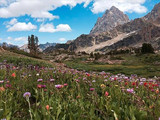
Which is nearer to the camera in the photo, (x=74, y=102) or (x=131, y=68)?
(x=74, y=102)

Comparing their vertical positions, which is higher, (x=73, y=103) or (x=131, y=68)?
(x=73, y=103)

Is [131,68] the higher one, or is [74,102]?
[74,102]

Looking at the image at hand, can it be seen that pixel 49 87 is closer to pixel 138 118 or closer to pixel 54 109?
pixel 54 109

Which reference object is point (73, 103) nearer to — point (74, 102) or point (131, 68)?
point (74, 102)

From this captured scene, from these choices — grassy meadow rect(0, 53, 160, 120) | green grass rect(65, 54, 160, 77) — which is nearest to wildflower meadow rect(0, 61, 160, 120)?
grassy meadow rect(0, 53, 160, 120)

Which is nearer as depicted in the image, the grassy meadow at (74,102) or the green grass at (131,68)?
the grassy meadow at (74,102)

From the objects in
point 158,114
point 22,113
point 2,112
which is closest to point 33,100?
point 22,113

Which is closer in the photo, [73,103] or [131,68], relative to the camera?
[73,103]

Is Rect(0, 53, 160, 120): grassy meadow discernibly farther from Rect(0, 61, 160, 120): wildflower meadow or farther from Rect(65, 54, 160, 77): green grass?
Rect(65, 54, 160, 77): green grass

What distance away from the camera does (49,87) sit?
3635mm

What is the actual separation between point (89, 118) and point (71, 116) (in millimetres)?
279

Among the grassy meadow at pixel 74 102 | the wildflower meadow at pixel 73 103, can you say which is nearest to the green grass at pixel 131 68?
the grassy meadow at pixel 74 102

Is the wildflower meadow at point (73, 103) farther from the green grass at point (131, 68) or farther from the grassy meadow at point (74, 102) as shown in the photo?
the green grass at point (131, 68)

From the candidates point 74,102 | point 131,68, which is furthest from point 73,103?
point 131,68
